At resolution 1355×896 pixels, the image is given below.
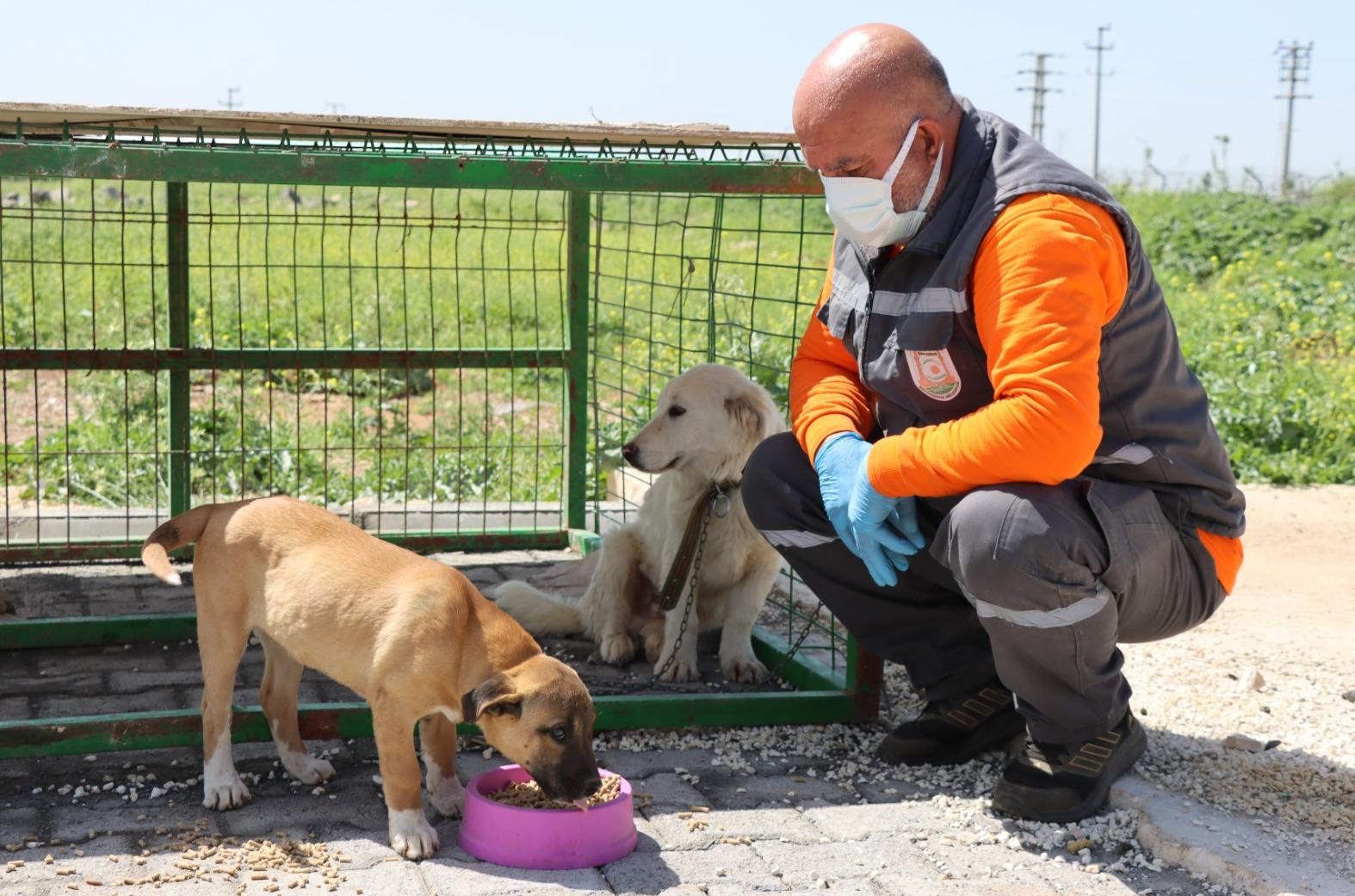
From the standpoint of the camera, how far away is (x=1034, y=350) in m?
3.20

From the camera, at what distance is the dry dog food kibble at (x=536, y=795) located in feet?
11.5

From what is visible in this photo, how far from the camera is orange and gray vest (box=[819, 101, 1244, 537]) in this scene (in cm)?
341

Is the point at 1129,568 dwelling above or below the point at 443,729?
above

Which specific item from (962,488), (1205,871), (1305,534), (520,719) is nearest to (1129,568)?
(962,488)

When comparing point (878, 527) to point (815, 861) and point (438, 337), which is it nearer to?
point (815, 861)

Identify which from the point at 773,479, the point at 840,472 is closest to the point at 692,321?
the point at 773,479

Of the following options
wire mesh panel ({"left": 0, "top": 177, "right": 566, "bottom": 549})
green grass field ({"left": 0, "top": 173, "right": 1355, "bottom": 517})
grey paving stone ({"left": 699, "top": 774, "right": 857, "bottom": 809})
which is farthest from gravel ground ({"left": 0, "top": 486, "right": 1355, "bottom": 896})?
wire mesh panel ({"left": 0, "top": 177, "right": 566, "bottom": 549})

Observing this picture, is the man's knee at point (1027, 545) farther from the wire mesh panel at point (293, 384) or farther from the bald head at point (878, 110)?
the wire mesh panel at point (293, 384)

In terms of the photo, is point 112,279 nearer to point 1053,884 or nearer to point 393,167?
point 393,167

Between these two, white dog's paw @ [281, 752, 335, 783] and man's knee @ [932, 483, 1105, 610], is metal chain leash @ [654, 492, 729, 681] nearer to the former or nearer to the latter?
white dog's paw @ [281, 752, 335, 783]

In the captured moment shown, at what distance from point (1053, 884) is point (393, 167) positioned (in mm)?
2558

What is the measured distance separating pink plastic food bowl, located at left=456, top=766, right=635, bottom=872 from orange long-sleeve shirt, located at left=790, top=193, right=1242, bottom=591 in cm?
114

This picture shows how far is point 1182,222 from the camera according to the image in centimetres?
2305

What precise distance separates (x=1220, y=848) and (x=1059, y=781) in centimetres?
43
